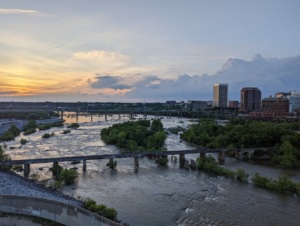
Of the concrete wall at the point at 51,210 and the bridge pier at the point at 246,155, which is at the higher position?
the concrete wall at the point at 51,210

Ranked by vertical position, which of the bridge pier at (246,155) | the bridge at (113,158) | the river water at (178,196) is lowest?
the river water at (178,196)

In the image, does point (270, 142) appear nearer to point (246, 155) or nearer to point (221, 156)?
point (246, 155)

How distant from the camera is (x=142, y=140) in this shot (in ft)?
204

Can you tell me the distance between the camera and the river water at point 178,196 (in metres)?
24.3

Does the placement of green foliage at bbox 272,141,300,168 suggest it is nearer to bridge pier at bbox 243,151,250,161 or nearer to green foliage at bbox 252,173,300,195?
bridge pier at bbox 243,151,250,161

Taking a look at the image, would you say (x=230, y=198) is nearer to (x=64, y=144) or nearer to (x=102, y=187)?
(x=102, y=187)

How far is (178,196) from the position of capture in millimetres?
29391

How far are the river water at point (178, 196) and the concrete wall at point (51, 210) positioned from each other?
5564mm

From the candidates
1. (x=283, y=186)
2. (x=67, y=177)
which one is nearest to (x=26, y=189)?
(x=67, y=177)

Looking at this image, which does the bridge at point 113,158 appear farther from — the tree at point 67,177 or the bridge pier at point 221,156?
the tree at point 67,177

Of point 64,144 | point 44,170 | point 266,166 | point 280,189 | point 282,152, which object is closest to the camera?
point 280,189

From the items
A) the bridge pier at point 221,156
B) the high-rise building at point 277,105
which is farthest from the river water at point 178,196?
the high-rise building at point 277,105

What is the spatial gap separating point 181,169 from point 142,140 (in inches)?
863

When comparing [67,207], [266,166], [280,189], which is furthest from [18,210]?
[266,166]
